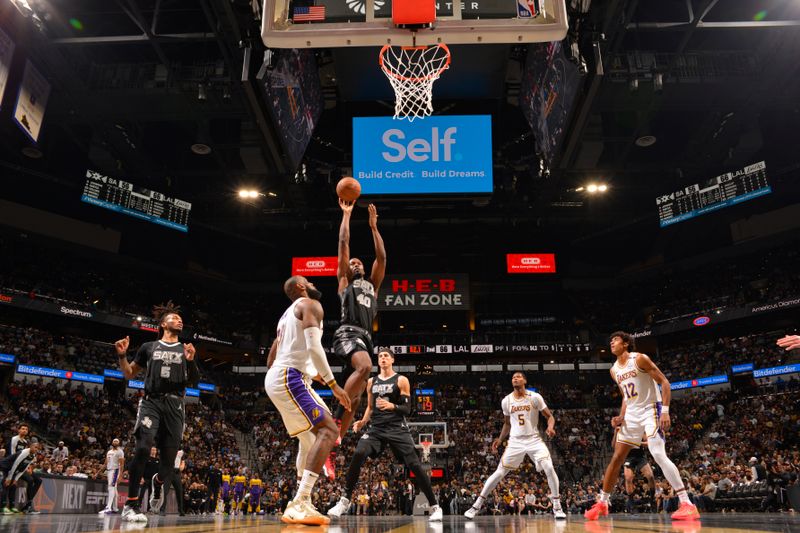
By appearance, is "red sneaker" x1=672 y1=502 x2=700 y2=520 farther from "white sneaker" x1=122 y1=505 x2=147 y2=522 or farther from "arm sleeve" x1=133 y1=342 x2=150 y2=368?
"arm sleeve" x1=133 y1=342 x2=150 y2=368

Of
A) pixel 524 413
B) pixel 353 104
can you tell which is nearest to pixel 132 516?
pixel 524 413

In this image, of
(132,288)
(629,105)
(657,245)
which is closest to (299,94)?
(629,105)

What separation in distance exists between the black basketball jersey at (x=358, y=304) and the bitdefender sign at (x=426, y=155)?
27.3 feet

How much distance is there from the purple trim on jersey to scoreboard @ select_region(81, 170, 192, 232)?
19152mm

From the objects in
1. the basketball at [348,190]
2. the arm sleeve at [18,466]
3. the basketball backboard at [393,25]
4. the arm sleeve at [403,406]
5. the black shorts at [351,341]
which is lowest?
the arm sleeve at [18,466]

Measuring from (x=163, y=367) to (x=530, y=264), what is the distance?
2635 cm

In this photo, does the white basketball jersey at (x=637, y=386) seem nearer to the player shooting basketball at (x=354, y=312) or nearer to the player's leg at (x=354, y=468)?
the player's leg at (x=354, y=468)

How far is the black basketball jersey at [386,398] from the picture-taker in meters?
7.44

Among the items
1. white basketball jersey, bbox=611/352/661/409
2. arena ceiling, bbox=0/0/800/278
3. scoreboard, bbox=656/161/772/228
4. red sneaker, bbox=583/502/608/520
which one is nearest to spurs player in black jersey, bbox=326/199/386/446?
red sneaker, bbox=583/502/608/520

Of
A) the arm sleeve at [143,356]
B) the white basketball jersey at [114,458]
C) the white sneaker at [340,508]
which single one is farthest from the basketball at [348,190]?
the white basketball jersey at [114,458]

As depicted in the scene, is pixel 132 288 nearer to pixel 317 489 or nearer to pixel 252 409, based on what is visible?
pixel 252 409

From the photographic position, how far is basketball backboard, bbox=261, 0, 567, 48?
22.3 feet

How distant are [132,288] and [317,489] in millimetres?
16766

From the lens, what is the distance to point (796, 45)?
15.3m
